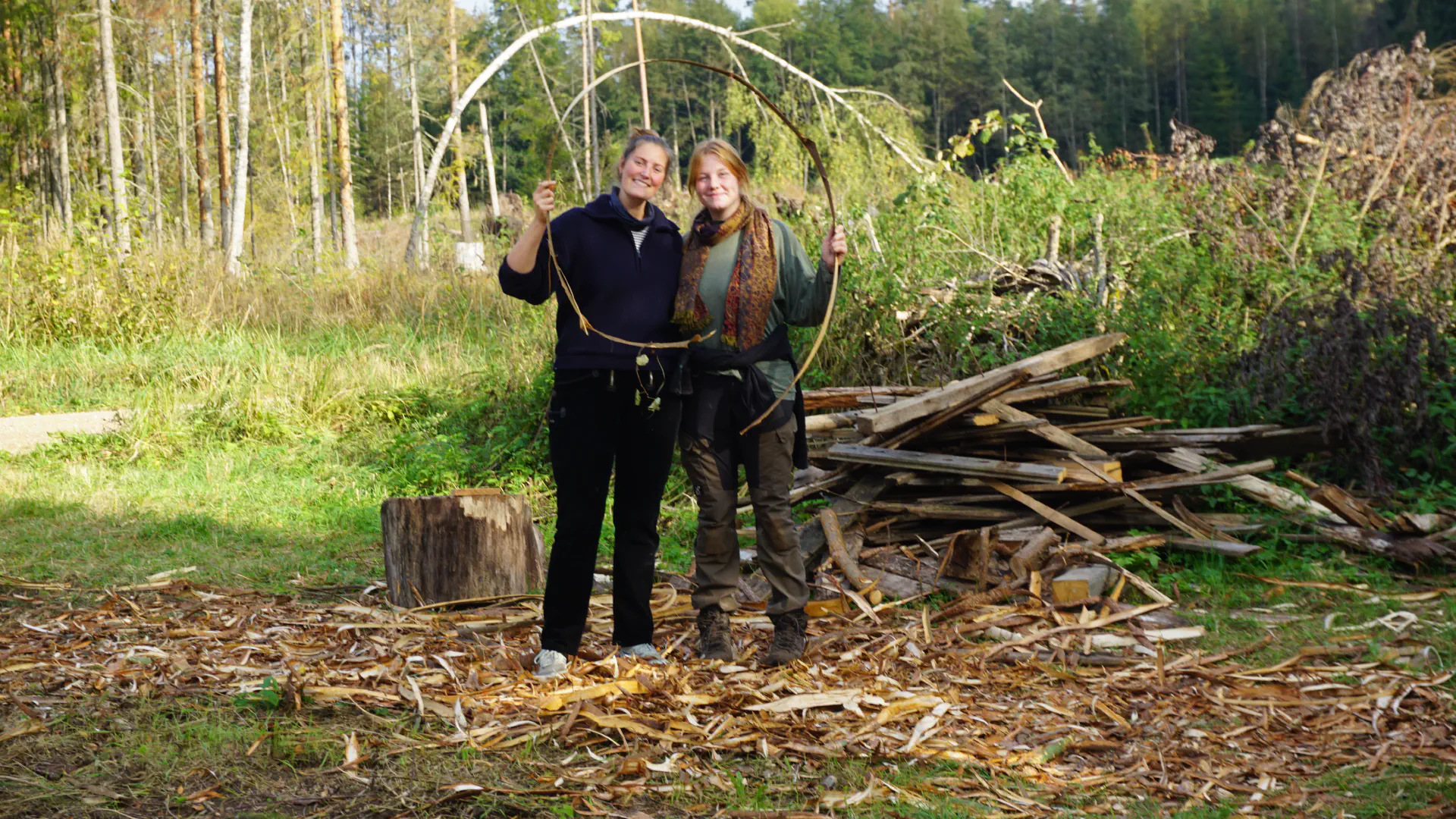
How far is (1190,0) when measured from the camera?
65.1 m

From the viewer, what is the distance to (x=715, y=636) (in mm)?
4570

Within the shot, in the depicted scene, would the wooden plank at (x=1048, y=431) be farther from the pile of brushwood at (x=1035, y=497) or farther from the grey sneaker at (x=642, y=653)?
the grey sneaker at (x=642, y=653)

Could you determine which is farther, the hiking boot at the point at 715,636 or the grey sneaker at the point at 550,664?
the hiking boot at the point at 715,636

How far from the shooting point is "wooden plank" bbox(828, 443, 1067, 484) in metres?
6.01

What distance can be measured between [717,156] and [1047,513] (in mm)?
2840

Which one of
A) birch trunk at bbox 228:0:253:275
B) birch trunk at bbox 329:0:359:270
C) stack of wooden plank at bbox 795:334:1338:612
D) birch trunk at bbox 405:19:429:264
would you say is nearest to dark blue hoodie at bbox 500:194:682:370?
stack of wooden plank at bbox 795:334:1338:612

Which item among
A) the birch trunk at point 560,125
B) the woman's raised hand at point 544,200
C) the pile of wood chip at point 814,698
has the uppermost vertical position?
the birch trunk at point 560,125

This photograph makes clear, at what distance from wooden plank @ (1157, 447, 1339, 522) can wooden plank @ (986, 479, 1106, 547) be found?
0.83 metres

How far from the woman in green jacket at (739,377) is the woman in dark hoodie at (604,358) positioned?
0.13m

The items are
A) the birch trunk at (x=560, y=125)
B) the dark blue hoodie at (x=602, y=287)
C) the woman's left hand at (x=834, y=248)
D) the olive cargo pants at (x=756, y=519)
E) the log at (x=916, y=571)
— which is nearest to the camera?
the dark blue hoodie at (x=602, y=287)

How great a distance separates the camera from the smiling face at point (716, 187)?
165 inches

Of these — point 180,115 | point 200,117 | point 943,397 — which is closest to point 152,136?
point 180,115

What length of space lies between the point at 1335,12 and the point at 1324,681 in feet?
199

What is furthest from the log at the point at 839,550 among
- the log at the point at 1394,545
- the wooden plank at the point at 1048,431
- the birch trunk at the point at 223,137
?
the birch trunk at the point at 223,137
